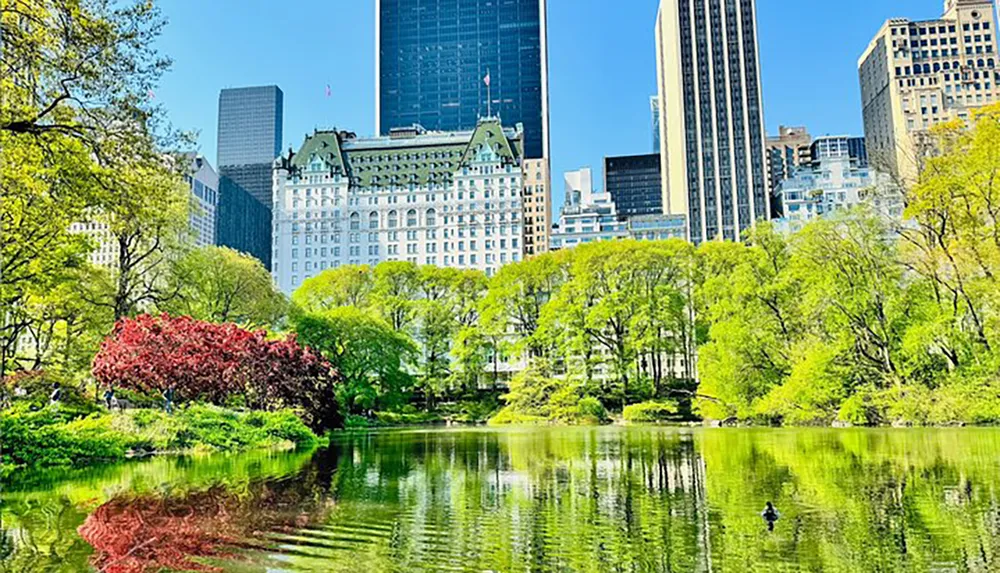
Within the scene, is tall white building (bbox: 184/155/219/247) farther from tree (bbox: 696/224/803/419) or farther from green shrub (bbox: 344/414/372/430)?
tree (bbox: 696/224/803/419)

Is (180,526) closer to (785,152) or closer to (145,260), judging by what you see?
(145,260)

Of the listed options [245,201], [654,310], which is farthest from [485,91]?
[654,310]

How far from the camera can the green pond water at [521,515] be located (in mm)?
8062

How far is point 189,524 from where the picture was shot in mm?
10305

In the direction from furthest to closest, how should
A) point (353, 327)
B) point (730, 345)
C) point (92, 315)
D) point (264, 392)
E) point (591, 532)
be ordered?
point (353, 327)
point (730, 345)
point (92, 315)
point (264, 392)
point (591, 532)

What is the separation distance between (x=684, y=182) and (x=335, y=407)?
120507 mm

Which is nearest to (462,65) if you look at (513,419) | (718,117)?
(718,117)

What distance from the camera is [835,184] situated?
134 metres

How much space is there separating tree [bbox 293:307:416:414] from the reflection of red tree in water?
3675 centimetres

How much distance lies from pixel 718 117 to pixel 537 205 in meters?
41.7

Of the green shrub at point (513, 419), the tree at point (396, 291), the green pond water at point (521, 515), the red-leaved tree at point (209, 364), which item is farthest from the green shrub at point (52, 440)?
the tree at point (396, 291)

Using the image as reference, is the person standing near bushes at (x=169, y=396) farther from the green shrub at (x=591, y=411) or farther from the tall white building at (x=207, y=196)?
the tall white building at (x=207, y=196)

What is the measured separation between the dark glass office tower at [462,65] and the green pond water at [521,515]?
180 meters

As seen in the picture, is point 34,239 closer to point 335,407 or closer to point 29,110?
point 29,110
